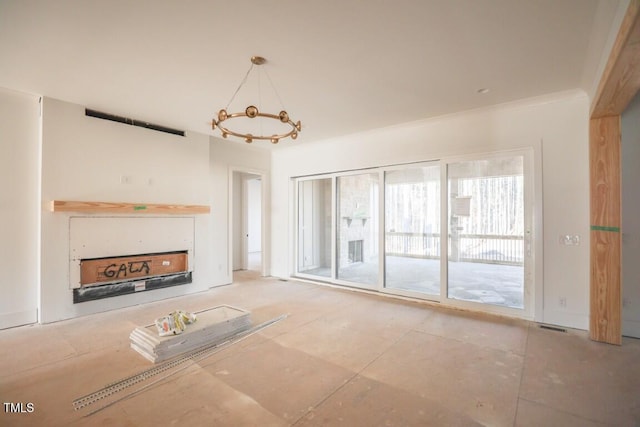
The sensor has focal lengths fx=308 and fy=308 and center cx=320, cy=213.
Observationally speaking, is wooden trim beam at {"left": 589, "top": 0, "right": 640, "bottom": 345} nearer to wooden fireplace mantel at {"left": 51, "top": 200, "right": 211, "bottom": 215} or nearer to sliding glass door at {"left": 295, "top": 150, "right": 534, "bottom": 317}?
sliding glass door at {"left": 295, "top": 150, "right": 534, "bottom": 317}

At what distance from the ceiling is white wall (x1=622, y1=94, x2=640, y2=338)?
0.71m

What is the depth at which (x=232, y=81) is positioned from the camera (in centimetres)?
351

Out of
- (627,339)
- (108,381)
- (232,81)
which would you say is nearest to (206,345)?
(108,381)

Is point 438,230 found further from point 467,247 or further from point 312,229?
point 312,229

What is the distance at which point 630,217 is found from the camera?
355cm

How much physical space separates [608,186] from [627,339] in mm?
1693

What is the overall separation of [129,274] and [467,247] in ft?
16.6

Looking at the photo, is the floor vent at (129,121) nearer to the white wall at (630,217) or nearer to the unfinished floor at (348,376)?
the unfinished floor at (348,376)

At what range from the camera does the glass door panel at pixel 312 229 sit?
6.53 m

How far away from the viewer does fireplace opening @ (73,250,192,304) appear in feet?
14.0

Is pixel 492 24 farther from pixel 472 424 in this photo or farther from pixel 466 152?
pixel 472 424

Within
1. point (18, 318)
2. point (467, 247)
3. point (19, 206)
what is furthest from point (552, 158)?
point (18, 318)

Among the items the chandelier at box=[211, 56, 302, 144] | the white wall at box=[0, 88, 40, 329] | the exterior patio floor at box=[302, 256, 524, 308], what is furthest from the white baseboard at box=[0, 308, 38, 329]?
the exterior patio floor at box=[302, 256, 524, 308]

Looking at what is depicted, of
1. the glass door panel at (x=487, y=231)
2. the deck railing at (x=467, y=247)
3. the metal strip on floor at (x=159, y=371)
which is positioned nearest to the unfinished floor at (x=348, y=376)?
the metal strip on floor at (x=159, y=371)
